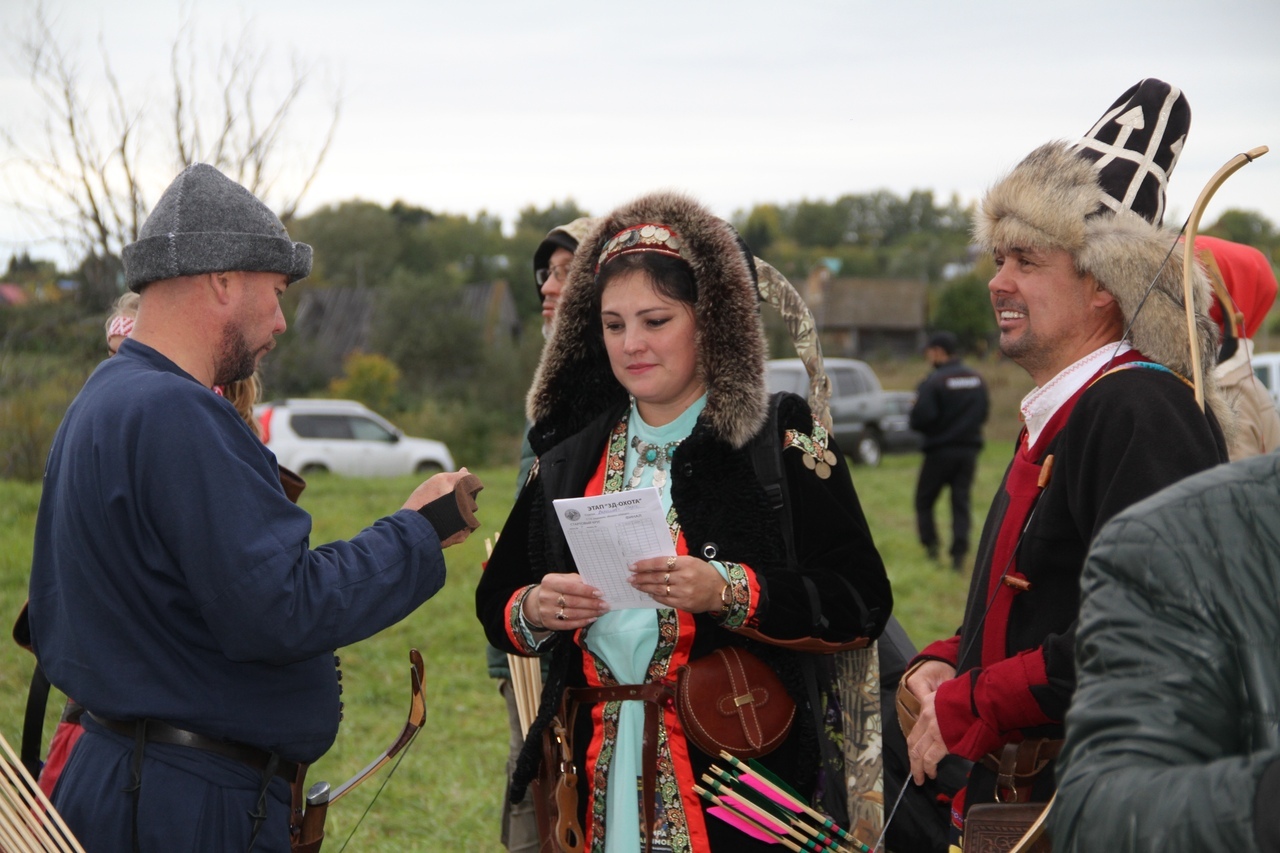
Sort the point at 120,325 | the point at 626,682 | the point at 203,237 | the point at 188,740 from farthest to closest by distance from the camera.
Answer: the point at 120,325 < the point at 626,682 < the point at 203,237 < the point at 188,740

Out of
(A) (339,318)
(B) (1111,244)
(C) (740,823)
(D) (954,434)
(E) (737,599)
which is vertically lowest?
(A) (339,318)

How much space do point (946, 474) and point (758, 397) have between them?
7.72 meters

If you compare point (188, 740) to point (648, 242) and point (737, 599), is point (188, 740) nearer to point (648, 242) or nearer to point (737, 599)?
point (737, 599)

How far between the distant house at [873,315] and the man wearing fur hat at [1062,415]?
55.8 m

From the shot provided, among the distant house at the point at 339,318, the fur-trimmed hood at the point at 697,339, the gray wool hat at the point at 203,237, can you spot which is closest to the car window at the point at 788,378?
the fur-trimmed hood at the point at 697,339

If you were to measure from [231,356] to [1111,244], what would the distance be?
1.80m

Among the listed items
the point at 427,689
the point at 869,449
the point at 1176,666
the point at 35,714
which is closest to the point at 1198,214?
the point at 1176,666

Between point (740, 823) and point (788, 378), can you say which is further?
point (788, 378)

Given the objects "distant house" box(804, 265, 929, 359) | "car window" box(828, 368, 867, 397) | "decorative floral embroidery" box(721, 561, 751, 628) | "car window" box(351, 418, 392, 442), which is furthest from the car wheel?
"distant house" box(804, 265, 929, 359)

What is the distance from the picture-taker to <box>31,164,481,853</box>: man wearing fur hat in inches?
81.1

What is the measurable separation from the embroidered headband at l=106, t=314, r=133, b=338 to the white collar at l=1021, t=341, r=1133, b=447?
2669 millimetres

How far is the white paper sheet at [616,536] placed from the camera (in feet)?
7.20

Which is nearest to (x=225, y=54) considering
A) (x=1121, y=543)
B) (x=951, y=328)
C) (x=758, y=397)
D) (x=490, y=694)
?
(x=490, y=694)

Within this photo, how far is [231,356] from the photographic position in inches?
92.1
